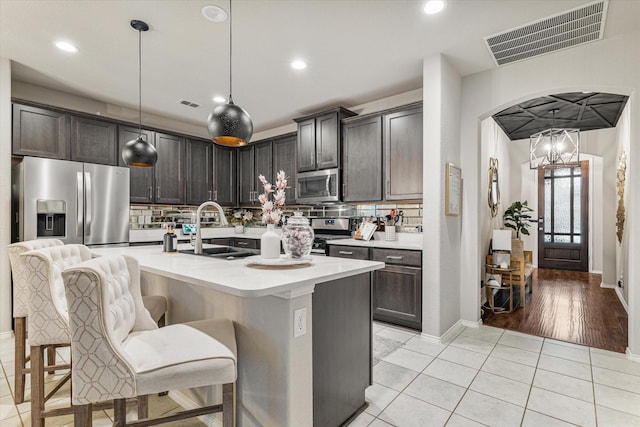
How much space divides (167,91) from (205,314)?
3.29 meters

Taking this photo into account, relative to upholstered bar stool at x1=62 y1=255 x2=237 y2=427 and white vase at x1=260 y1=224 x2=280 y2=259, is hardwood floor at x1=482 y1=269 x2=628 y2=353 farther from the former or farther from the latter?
upholstered bar stool at x1=62 y1=255 x2=237 y2=427

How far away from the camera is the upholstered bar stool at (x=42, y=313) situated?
5.57 ft

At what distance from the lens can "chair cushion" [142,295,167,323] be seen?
1.97 meters

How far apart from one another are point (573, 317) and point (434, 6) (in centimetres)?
382

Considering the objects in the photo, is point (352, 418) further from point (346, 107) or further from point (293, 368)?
point (346, 107)

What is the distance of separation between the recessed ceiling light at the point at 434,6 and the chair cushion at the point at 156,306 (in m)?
2.78

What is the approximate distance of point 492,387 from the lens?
232 centimetres

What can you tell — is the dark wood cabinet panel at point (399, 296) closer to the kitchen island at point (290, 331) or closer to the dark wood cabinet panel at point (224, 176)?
the kitchen island at point (290, 331)

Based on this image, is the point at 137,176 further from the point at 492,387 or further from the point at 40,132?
the point at 492,387

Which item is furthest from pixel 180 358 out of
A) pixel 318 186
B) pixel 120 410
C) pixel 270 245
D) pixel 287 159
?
pixel 287 159

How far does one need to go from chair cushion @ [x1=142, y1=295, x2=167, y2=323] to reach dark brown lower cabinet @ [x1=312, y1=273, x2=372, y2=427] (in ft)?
3.38

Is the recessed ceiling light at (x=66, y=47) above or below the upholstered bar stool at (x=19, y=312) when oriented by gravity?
above

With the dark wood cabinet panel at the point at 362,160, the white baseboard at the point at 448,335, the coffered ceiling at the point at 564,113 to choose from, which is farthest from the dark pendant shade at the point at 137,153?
the coffered ceiling at the point at 564,113

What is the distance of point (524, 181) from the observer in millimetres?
7574
